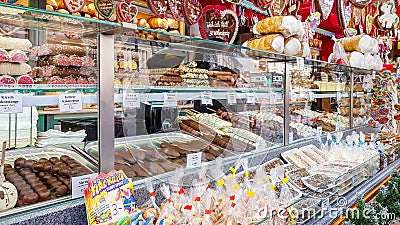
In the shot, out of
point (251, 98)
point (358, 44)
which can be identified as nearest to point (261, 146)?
point (251, 98)

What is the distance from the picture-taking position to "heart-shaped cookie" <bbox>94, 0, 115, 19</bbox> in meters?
1.54

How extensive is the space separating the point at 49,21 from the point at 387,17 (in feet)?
13.2

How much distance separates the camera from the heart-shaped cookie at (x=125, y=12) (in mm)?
1904

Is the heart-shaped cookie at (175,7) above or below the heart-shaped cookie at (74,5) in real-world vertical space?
above

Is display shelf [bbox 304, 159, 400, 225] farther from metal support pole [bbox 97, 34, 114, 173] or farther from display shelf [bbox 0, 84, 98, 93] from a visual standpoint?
display shelf [bbox 0, 84, 98, 93]

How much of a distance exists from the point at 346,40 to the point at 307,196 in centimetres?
219

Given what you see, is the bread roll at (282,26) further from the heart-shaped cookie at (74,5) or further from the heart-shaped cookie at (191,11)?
the heart-shaped cookie at (74,5)

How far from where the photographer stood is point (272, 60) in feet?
7.92

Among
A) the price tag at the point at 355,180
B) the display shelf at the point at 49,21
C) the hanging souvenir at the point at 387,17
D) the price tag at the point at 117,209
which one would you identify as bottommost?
the price tag at the point at 355,180

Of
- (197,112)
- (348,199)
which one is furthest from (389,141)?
(197,112)

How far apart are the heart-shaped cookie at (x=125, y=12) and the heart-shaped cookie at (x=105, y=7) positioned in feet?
0.97

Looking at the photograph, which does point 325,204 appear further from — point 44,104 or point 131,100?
point 44,104

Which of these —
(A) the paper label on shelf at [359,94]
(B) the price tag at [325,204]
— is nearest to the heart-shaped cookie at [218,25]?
(B) the price tag at [325,204]

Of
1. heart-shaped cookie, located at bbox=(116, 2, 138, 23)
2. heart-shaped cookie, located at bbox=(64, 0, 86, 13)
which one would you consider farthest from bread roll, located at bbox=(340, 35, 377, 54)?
heart-shaped cookie, located at bbox=(64, 0, 86, 13)
